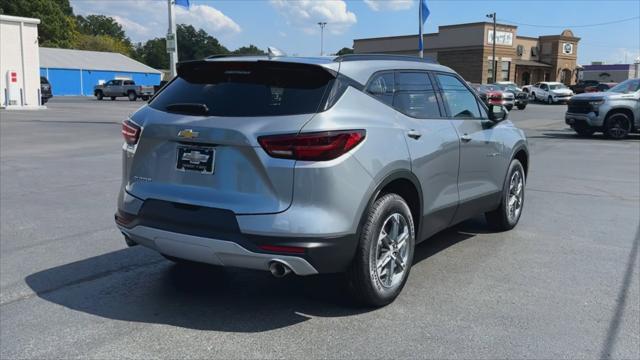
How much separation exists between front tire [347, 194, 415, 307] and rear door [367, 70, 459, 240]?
0.32 meters

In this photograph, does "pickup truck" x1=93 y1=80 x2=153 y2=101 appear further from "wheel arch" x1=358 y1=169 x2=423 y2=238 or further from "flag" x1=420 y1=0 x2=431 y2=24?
"wheel arch" x1=358 y1=169 x2=423 y2=238

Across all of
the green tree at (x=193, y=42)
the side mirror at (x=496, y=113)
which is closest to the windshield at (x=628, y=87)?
the side mirror at (x=496, y=113)

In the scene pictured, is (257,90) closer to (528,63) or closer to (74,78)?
(528,63)

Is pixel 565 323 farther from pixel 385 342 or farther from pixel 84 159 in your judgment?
pixel 84 159

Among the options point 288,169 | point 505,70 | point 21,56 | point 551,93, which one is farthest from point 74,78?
point 288,169

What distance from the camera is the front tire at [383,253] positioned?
4.05 m

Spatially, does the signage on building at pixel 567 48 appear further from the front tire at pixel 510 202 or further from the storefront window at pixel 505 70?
the front tire at pixel 510 202

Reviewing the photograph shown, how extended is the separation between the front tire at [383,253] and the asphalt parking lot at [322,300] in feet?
0.53

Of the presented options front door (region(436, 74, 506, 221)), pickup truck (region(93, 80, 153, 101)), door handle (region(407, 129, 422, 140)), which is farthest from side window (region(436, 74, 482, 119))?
pickup truck (region(93, 80, 153, 101))

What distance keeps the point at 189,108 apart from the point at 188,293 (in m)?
1.47

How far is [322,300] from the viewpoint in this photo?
4504 millimetres

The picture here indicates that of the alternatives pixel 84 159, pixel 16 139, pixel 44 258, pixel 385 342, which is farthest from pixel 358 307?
pixel 16 139

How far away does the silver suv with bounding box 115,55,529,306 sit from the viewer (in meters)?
3.71

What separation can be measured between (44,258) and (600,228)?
19.7 ft
